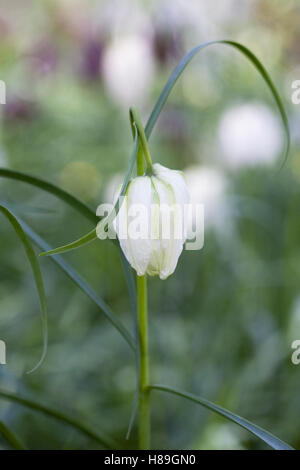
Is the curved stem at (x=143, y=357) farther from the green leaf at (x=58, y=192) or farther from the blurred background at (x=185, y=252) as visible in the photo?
the blurred background at (x=185, y=252)

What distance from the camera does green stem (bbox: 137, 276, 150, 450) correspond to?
0.66 meters

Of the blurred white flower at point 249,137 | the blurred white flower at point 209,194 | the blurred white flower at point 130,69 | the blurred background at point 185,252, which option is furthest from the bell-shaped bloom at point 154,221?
the blurred white flower at point 130,69

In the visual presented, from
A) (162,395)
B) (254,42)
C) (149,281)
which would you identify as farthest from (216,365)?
(254,42)

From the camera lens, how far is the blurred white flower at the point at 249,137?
174cm

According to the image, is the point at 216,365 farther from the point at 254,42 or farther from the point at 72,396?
the point at 254,42

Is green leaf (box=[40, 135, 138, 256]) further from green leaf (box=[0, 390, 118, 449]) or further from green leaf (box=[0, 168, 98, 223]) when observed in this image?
green leaf (box=[0, 390, 118, 449])

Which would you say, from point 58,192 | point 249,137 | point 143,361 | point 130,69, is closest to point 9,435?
point 143,361

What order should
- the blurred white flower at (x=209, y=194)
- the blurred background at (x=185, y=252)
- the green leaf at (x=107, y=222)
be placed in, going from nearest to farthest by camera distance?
the green leaf at (x=107, y=222) → the blurred background at (x=185, y=252) → the blurred white flower at (x=209, y=194)

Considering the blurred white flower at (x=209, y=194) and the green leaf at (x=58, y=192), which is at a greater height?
the blurred white flower at (x=209, y=194)

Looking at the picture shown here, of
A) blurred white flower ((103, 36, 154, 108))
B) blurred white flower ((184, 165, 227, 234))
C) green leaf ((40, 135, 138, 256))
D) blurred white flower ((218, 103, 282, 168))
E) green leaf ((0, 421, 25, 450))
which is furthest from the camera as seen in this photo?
blurred white flower ((103, 36, 154, 108))

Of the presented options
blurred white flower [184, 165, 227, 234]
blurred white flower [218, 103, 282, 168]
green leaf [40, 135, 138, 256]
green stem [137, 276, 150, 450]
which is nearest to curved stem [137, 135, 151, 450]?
green stem [137, 276, 150, 450]

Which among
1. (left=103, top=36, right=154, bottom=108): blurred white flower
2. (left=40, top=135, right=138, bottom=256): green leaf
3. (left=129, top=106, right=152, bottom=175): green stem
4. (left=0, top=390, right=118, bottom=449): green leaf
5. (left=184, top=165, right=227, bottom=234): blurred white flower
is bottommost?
(left=0, top=390, right=118, bottom=449): green leaf

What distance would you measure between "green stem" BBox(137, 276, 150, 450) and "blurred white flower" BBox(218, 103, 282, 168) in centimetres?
114

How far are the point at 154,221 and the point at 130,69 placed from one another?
1467 mm
